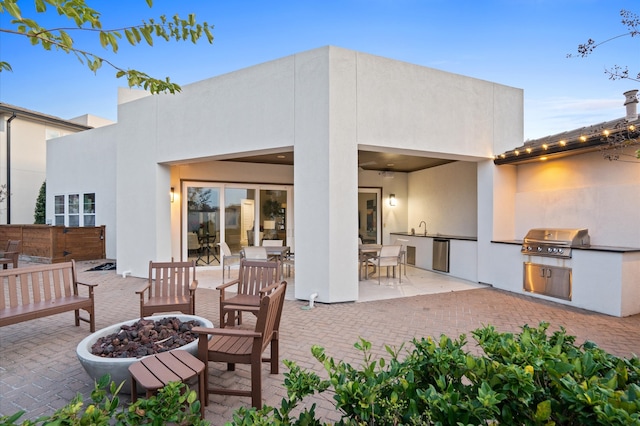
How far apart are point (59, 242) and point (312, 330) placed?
36.3ft

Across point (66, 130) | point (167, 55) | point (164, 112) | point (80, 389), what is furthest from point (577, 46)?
point (66, 130)

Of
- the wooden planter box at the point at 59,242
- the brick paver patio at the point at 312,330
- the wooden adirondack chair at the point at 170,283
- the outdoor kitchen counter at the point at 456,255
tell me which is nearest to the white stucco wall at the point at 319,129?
the outdoor kitchen counter at the point at 456,255

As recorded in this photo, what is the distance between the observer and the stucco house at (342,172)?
20.9 ft

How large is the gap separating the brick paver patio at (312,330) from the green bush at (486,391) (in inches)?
58.2

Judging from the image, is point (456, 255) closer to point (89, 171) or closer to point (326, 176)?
point (326, 176)

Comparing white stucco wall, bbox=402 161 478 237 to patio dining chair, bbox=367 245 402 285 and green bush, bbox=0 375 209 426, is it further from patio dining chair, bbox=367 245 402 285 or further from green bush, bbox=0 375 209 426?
→ green bush, bbox=0 375 209 426

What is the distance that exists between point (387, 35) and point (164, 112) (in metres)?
6.14

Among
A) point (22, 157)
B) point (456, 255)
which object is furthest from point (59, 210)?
point (456, 255)

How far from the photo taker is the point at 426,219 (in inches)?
454

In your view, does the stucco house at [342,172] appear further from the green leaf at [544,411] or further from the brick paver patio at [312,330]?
the green leaf at [544,411]

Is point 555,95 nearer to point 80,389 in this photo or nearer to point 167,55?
point 167,55

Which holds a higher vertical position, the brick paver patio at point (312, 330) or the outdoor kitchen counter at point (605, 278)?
the outdoor kitchen counter at point (605, 278)

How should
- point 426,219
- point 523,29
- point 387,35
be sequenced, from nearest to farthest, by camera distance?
point 523,29 → point 387,35 → point 426,219

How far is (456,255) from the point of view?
29.5 feet
